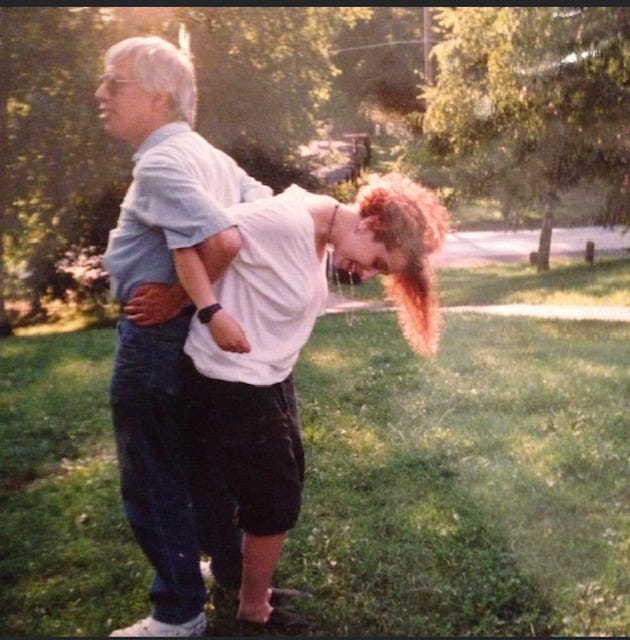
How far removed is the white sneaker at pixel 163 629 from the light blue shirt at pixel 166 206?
0.88 m

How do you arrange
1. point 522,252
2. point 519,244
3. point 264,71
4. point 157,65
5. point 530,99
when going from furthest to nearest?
point 522,252 < point 519,244 < point 264,71 < point 530,99 < point 157,65

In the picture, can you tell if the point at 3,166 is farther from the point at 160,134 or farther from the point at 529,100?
the point at 160,134

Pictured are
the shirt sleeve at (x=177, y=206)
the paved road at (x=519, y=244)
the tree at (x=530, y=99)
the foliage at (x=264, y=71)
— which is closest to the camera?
the shirt sleeve at (x=177, y=206)

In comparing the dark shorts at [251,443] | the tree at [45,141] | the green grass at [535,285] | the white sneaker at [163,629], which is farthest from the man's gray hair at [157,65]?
the green grass at [535,285]

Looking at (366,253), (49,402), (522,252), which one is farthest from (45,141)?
(522,252)

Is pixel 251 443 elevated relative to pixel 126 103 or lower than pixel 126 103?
lower

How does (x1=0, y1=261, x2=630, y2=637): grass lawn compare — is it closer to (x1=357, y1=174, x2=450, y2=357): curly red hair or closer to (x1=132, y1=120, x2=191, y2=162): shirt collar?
(x1=357, y1=174, x2=450, y2=357): curly red hair

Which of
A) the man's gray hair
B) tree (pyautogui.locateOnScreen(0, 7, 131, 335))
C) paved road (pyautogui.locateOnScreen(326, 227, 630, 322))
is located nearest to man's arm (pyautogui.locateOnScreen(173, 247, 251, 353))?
the man's gray hair

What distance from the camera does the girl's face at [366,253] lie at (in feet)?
7.43

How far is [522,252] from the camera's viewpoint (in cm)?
1033

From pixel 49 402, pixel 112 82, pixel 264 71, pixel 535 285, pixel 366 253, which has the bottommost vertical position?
pixel 535 285

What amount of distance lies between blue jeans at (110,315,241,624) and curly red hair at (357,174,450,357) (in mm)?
562

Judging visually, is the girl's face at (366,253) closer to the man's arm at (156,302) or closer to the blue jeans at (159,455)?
the man's arm at (156,302)

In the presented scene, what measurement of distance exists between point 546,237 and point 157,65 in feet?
25.5
